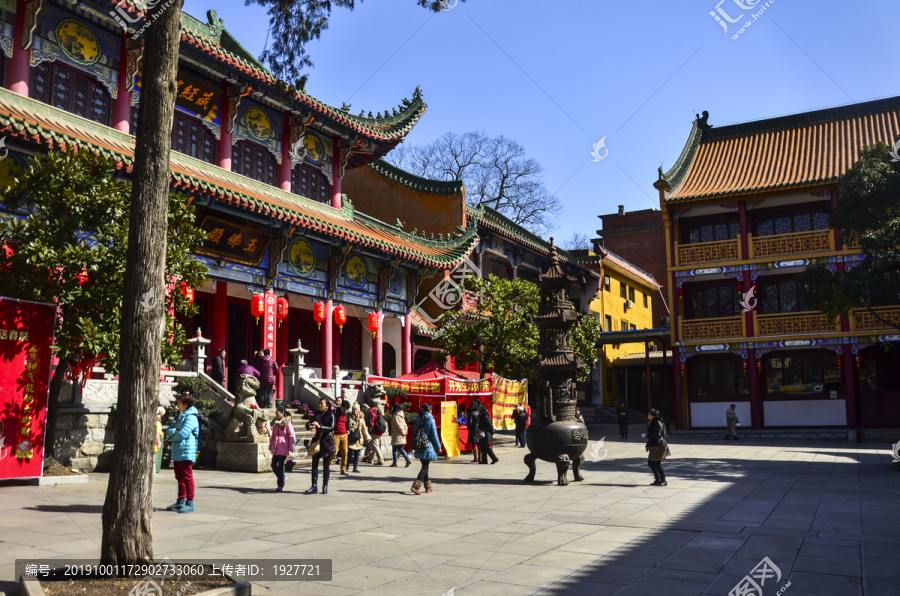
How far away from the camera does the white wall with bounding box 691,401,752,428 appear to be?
28391 mm

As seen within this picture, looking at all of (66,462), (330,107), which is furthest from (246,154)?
(66,462)

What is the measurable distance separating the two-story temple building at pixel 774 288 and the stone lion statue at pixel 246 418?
19.1 meters

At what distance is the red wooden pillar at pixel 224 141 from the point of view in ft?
63.5

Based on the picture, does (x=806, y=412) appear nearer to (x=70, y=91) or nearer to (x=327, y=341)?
(x=327, y=341)

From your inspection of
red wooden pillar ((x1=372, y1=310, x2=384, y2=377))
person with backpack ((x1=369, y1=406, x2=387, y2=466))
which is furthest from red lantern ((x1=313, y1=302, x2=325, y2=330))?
person with backpack ((x1=369, y1=406, x2=387, y2=466))

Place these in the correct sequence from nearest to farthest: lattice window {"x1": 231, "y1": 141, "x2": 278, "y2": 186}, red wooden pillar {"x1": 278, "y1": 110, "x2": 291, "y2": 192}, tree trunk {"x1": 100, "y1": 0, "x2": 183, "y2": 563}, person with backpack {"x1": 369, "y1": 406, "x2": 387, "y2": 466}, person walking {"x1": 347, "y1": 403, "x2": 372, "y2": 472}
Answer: tree trunk {"x1": 100, "y1": 0, "x2": 183, "y2": 563}
person walking {"x1": 347, "y1": 403, "x2": 372, "y2": 472}
person with backpack {"x1": 369, "y1": 406, "x2": 387, "y2": 466}
lattice window {"x1": 231, "y1": 141, "x2": 278, "y2": 186}
red wooden pillar {"x1": 278, "y1": 110, "x2": 291, "y2": 192}

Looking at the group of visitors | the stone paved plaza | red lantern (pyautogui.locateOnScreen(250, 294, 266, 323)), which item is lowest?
the stone paved plaza

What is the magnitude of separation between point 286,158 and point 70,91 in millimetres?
6861

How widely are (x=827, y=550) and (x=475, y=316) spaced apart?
17.5m

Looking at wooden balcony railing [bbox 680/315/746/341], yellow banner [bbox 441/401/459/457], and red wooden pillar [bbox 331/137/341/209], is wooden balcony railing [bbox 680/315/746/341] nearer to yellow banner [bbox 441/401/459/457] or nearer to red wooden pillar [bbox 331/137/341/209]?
yellow banner [bbox 441/401/459/457]

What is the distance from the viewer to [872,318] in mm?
26516

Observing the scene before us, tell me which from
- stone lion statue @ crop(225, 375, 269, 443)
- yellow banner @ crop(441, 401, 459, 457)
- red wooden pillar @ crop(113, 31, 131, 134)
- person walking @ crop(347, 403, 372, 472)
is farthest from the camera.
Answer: yellow banner @ crop(441, 401, 459, 457)

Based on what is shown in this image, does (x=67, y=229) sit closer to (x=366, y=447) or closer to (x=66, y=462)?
(x=66, y=462)

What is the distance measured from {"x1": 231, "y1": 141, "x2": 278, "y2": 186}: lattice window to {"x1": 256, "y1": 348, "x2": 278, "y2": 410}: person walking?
19.6 feet
